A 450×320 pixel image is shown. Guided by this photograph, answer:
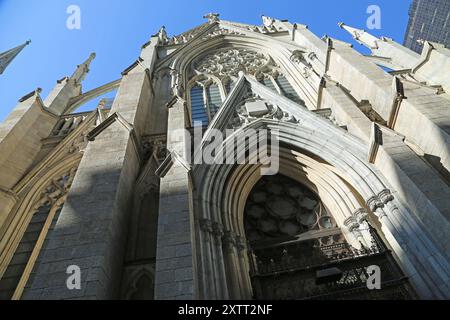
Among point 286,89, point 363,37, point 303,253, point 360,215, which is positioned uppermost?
point 363,37

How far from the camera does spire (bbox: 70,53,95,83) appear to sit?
15.5m

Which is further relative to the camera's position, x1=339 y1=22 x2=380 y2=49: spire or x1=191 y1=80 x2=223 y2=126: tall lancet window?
x1=339 y1=22 x2=380 y2=49: spire

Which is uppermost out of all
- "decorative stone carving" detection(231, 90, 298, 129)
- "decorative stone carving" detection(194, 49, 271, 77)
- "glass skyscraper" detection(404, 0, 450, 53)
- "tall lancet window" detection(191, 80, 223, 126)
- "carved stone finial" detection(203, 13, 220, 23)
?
"glass skyscraper" detection(404, 0, 450, 53)

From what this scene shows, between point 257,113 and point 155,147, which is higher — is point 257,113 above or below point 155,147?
above

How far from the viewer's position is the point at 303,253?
7.23m

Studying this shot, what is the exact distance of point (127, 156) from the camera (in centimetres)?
708

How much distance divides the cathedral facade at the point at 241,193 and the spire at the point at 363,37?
20.0ft

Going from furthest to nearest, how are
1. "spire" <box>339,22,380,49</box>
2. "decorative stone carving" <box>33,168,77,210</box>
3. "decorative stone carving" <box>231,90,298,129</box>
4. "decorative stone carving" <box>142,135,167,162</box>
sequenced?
"spire" <box>339,22,380,49</box> → "decorative stone carving" <box>231,90,298,129</box> → "decorative stone carving" <box>33,168,77,210</box> → "decorative stone carving" <box>142,135,167,162</box>

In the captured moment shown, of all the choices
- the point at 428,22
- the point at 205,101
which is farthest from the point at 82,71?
the point at 428,22

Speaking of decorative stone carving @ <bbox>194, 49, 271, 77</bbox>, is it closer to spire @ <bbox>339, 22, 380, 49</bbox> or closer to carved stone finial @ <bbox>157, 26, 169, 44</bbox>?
carved stone finial @ <bbox>157, 26, 169, 44</bbox>

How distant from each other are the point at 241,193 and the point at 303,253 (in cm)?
203

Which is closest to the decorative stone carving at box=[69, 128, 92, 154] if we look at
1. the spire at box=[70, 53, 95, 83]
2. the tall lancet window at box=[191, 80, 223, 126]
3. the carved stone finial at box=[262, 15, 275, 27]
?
the tall lancet window at box=[191, 80, 223, 126]

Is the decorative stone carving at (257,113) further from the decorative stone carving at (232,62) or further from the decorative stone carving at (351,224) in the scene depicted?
the decorative stone carving at (232,62)

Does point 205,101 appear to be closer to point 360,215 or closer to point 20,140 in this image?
point 20,140
